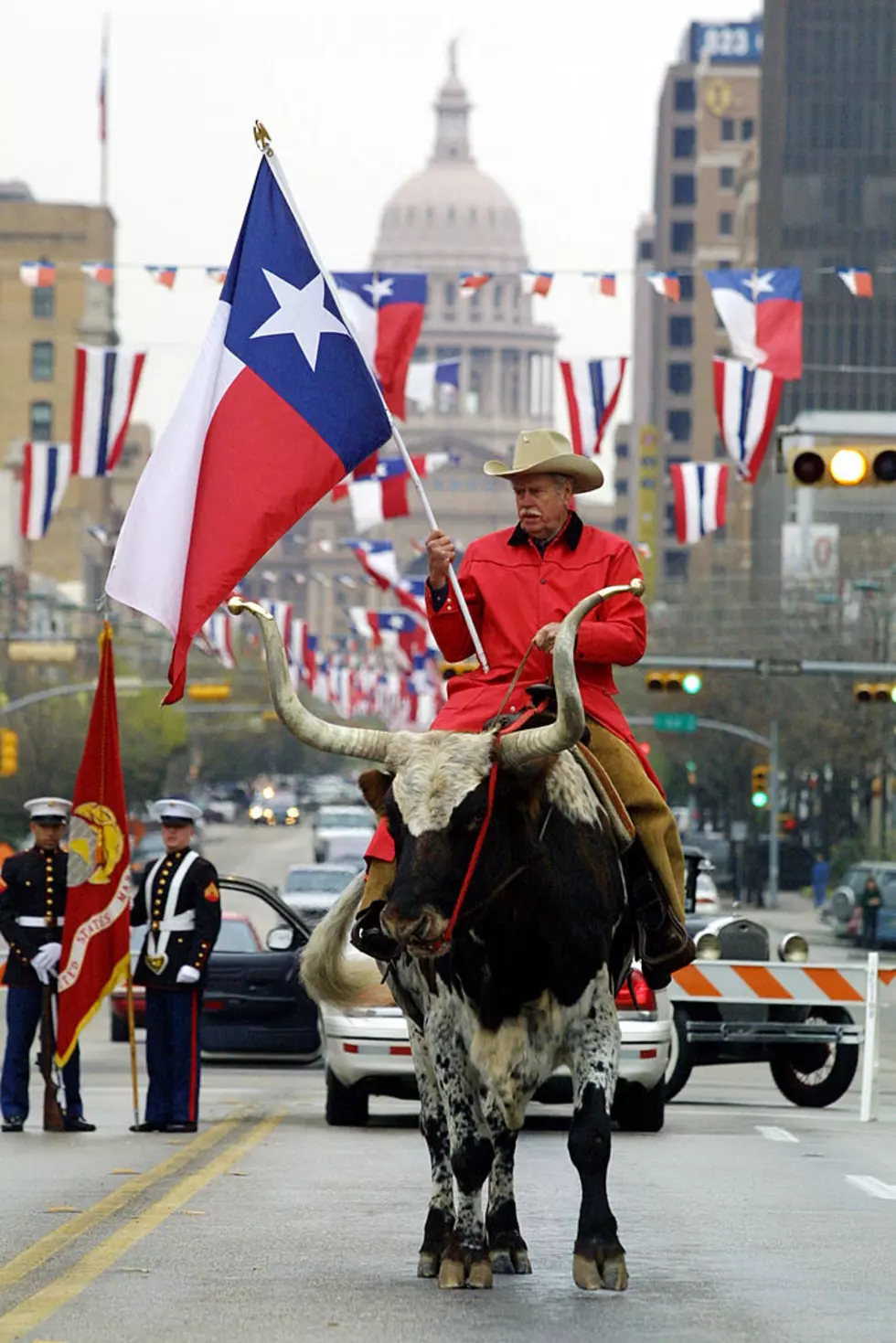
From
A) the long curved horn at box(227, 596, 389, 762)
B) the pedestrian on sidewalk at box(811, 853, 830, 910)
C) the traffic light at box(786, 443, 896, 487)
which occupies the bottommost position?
the pedestrian on sidewalk at box(811, 853, 830, 910)

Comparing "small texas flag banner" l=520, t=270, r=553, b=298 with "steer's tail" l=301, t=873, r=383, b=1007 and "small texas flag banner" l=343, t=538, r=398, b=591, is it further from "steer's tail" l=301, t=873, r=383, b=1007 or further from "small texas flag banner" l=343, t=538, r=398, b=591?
"steer's tail" l=301, t=873, r=383, b=1007

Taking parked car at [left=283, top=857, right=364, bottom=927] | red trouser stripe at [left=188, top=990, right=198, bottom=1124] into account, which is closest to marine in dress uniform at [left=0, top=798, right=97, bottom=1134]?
red trouser stripe at [left=188, top=990, right=198, bottom=1124]

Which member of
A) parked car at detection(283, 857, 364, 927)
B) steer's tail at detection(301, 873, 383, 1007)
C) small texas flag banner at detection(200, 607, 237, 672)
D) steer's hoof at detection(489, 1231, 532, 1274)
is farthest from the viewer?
small texas flag banner at detection(200, 607, 237, 672)

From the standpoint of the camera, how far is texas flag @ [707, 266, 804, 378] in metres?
38.6

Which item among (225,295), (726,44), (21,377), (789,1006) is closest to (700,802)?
(21,377)

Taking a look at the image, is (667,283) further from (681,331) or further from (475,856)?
(681,331)

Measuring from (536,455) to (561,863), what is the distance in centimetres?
163

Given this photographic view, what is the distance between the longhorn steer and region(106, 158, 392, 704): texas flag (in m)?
2.12

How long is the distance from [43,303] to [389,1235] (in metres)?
148

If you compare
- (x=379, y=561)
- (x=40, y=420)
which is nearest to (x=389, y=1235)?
(x=379, y=561)

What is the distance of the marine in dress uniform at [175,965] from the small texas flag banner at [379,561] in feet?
115

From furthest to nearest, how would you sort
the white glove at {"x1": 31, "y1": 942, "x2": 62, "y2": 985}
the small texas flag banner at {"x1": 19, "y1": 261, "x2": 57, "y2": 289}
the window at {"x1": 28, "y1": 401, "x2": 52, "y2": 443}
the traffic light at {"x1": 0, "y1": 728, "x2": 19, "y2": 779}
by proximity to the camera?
1. the window at {"x1": 28, "y1": 401, "x2": 52, "y2": 443}
2. the traffic light at {"x1": 0, "y1": 728, "x2": 19, "y2": 779}
3. the small texas flag banner at {"x1": 19, "y1": 261, "x2": 57, "y2": 289}
4. the white glove at {"x1": 31, "y1": 942, "x2": 62, "y2": 985}

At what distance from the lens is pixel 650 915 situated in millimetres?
10367

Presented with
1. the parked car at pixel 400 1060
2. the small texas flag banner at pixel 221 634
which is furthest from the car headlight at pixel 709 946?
the small texas flag banner at pixel 221 634
